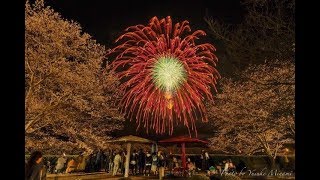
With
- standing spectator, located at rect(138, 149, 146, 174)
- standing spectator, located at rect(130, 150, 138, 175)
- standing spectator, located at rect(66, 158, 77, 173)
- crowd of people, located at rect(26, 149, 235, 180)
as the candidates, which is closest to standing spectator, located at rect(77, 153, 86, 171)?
crowd of people, located at rect(26, 149, 235, 180)

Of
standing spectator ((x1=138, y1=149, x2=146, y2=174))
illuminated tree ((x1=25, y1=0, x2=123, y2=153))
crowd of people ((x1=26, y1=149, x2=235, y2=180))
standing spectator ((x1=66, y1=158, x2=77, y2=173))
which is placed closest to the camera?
illuminated tree ((x1=25, y1=0, x2=123, y2=153))

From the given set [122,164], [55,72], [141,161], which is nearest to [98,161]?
[122,164]

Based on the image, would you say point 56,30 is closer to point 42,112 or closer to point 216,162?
point 42,112

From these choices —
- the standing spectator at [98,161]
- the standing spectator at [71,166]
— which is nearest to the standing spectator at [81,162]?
the standing spectator at [98,161]

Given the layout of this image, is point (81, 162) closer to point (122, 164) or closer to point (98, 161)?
point (98, 161)

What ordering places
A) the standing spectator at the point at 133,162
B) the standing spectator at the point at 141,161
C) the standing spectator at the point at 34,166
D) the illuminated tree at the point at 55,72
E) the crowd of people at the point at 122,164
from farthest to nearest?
the standing spectator at the point at 141,161 → the standing spectator at the point at 133,162 → the crowd of people at the point at 122,164 → the illuminated tree at the point at 55,72 → the standing spectator at the point at 34,166

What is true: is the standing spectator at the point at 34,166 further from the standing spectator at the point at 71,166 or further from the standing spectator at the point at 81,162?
the standing spectator at the point at 81,162

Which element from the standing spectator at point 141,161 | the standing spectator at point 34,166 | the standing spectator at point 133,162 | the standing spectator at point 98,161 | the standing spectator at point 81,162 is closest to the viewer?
the standing spectator at point 34,166

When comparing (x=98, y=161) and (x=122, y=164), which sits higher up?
(x=98, y=161)

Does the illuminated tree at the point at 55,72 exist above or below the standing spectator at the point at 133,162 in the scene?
above

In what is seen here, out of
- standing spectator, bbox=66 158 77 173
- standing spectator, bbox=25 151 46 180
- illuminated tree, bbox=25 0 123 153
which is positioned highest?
illuminated tree, bbox=25 0 123 153

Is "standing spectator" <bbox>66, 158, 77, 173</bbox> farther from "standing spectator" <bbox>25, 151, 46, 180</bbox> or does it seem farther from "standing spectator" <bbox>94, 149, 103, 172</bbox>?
"standing spectator" <bbox>25, 151, 46, 180</bbox>

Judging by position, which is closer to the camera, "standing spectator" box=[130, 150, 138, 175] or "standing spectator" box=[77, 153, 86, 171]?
"standing spectator" box=[130, 150, 138, 175]
